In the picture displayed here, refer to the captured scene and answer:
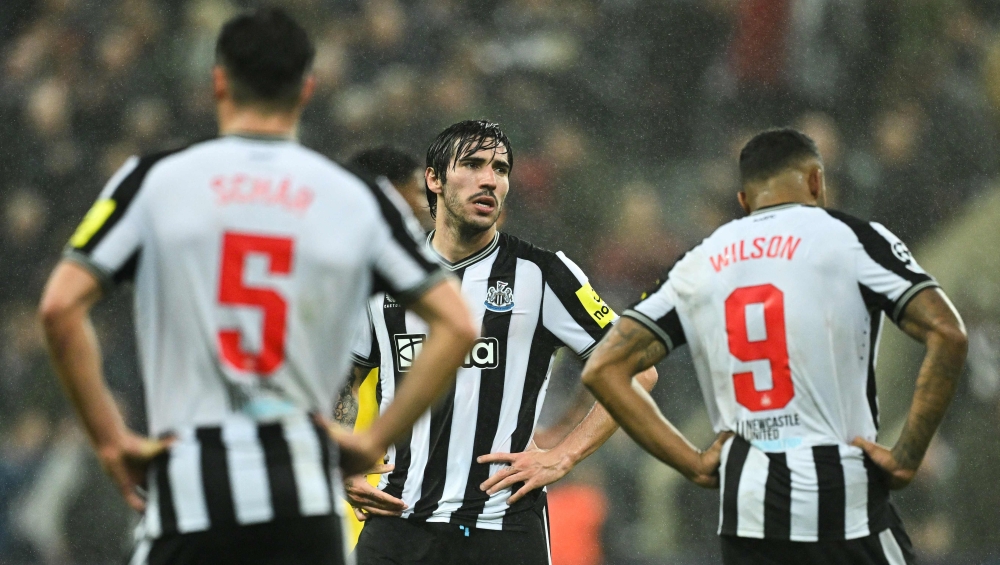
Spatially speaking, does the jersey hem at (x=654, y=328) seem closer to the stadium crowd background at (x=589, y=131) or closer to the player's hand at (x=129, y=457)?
the player's hand at (x=129, y=457)

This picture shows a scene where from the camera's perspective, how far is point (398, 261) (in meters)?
2.40

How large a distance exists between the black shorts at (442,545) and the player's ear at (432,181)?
130 cm

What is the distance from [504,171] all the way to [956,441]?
423cm

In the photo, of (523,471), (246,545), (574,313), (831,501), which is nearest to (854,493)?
(831,501)

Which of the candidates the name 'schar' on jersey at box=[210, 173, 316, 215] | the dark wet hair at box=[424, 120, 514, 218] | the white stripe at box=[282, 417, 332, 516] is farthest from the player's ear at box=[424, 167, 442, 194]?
the white stripe at box=[282, 417, 332, 516]

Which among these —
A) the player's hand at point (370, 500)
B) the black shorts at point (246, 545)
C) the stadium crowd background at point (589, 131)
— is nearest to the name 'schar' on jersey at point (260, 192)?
the black shorts at point (246, 545)

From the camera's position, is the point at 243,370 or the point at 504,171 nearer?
the point at 243,370

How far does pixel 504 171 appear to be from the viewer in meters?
4.54

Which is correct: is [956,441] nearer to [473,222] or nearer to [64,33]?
[473,222]

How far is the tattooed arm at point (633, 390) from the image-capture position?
339 cm

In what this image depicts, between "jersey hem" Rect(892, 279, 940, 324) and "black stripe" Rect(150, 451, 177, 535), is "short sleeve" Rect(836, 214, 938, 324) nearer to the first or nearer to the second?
"jersey hem" Rect(892, 279, 940, 324)

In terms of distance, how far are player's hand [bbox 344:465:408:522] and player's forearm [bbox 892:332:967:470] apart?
68.0 inches

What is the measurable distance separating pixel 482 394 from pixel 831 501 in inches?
56.7

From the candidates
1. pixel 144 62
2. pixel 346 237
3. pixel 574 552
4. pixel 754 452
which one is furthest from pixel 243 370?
pixel 144 62
